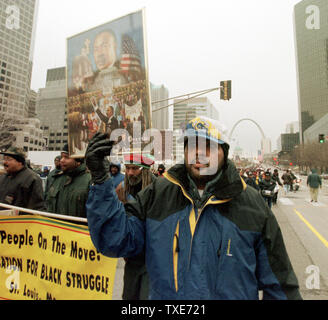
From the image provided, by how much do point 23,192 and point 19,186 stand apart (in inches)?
4.6

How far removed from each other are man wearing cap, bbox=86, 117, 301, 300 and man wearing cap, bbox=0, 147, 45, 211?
2.77 metres

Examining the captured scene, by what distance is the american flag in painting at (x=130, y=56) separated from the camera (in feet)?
11.4

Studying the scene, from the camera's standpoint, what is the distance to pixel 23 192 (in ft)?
12.3

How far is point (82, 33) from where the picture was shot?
362cm

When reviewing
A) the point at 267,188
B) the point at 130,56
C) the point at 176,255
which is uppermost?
the point at 130,56

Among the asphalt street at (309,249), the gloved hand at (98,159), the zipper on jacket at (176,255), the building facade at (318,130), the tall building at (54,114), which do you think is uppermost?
the tall building at (54,114)

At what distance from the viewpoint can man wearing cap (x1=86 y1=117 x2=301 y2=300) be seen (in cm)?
141

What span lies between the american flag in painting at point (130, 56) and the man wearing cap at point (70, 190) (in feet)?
5.09

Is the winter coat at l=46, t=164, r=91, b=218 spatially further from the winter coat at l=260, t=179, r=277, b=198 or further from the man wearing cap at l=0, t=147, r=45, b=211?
the winter coat at l=260, t=179, r=277, b=198

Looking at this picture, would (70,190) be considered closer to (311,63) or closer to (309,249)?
(309,249)

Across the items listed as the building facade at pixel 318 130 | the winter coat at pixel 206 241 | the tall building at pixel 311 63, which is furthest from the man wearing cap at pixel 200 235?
the building facade at pixel 318 130

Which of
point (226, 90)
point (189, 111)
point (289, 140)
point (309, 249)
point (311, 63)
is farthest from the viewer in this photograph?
point (289, 140)

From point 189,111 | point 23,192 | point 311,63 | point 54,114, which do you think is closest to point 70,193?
point 23,192

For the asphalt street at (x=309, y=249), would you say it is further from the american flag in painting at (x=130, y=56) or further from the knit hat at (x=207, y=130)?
the american flag in painting at (x=130, y=56)
